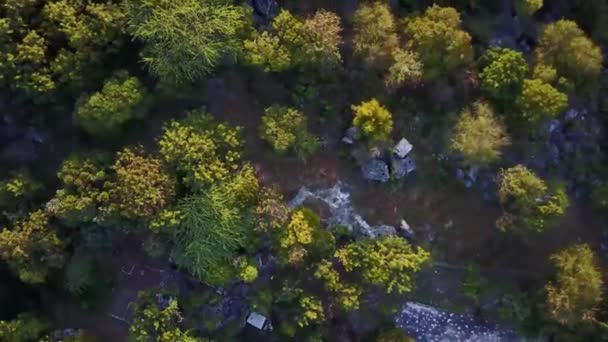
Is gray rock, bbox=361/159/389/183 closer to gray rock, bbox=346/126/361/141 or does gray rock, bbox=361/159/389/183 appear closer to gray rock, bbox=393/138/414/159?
gray rock, bbox=393/138/414/159

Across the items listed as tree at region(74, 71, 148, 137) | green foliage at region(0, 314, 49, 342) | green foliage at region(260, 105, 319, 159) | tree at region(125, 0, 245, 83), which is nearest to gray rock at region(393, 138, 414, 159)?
green foliage at region(260, 105, 319, 159)

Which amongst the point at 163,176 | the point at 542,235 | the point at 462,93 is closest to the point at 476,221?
the point at 542,235

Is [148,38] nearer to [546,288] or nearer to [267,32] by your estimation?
[267,32]

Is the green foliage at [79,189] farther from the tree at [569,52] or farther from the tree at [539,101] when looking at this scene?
the tree at [569,52]

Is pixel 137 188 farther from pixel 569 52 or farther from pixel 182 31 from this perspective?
Answer: pixel 569 52

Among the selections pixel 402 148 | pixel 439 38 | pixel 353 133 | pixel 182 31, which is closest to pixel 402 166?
pixel 402 148

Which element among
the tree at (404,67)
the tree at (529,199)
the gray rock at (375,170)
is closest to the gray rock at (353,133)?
the gray rock at (375,170)
